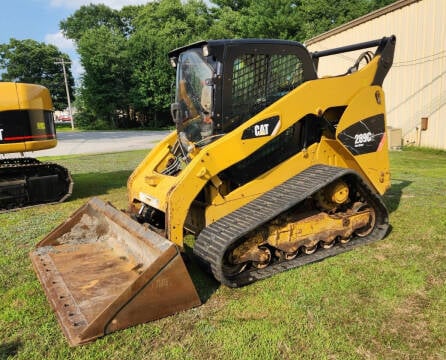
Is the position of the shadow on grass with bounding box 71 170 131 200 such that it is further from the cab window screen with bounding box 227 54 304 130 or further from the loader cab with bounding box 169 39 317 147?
the cab window screen with bounding box 227 54 304 130

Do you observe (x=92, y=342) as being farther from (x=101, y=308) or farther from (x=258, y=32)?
(x=258, y=32)

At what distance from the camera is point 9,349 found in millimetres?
3047

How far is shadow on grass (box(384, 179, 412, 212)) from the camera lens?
22.0ft

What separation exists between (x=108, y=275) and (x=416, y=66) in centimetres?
1477

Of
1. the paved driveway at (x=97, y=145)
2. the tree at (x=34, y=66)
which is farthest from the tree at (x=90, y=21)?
the paved driveway at (x=97, y=145)

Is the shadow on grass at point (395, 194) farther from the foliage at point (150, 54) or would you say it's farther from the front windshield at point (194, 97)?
the foliage at point (150, 54)

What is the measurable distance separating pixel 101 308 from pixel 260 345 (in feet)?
4.24

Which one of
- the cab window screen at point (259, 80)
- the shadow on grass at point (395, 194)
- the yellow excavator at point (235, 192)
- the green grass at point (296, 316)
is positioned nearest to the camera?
the green grass at point (296, 316)

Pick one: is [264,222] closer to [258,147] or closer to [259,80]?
[258,147]

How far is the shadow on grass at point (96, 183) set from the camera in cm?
871

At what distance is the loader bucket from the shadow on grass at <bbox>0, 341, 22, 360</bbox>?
34 cm

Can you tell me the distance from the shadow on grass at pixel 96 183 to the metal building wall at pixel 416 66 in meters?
10.7

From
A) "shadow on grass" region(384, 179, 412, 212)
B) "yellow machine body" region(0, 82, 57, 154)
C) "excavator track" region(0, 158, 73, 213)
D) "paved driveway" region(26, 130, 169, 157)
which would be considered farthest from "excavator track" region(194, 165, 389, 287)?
"paved driveway" region(26, 130, 169, 157)

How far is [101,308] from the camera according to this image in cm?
329
